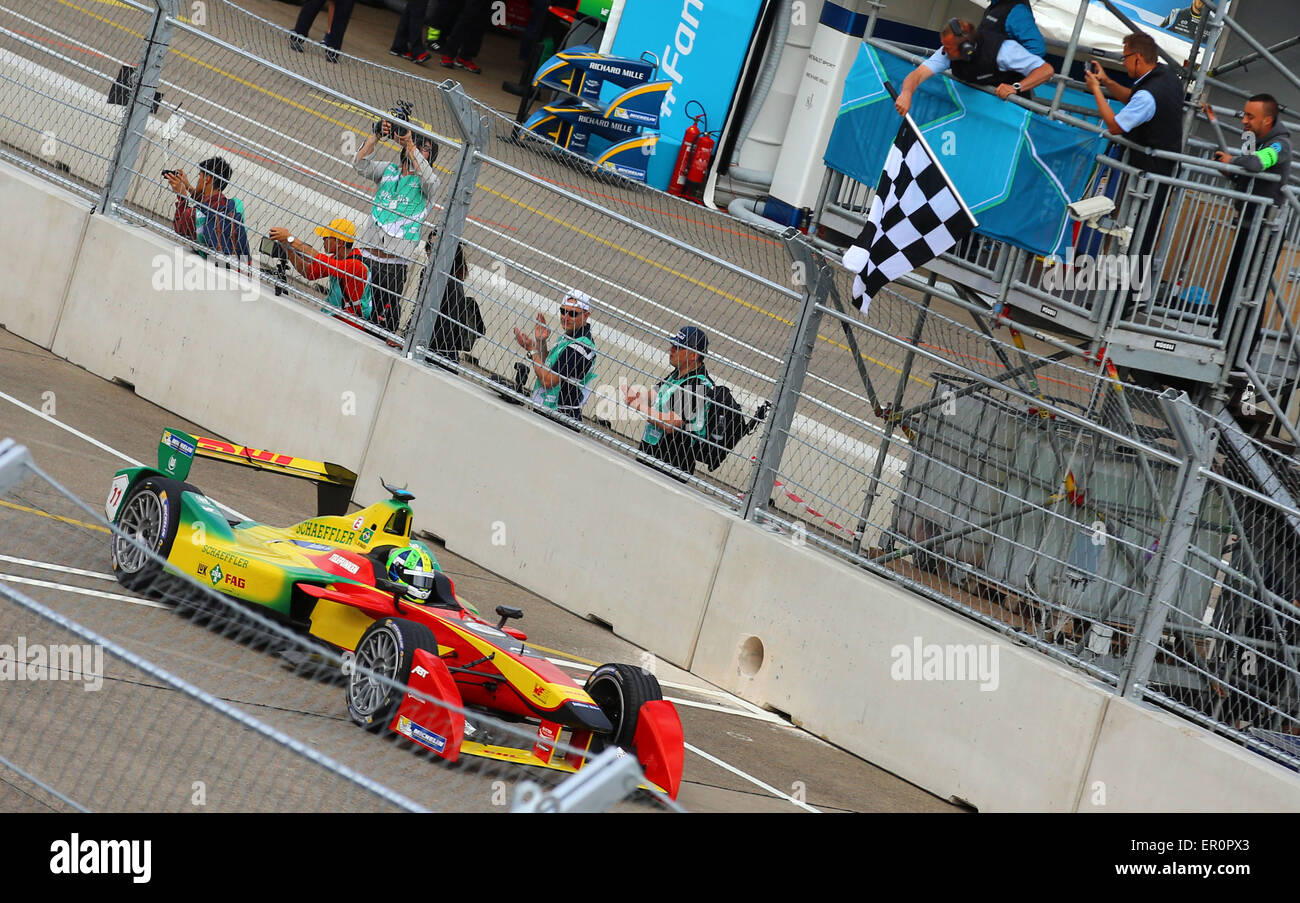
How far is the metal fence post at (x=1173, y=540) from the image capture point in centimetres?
732

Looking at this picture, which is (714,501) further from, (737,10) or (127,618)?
(737,10)

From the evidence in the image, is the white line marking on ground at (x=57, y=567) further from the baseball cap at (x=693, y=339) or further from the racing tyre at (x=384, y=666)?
the baseball cap at (x=693, y=339)

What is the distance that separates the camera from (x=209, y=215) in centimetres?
1058

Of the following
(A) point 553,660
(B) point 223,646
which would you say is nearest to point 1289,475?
(A) point 553,660

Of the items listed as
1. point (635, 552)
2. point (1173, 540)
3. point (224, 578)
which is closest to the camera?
point (224, 578)

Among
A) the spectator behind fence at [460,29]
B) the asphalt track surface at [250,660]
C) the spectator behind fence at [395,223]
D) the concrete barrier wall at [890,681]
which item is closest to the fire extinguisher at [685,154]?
the spectator behind fence at [460,29]

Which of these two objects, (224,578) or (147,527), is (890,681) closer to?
(224,578)

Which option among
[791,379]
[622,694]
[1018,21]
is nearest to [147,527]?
[622,694]

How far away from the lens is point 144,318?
10.4m

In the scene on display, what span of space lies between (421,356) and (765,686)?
3.15m

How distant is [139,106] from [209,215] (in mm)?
886

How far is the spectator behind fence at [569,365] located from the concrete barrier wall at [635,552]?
0.19m

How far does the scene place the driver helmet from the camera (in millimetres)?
6777
